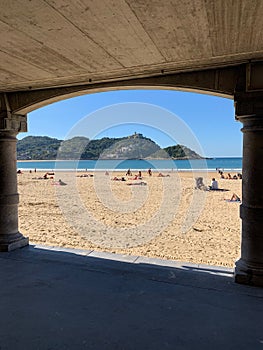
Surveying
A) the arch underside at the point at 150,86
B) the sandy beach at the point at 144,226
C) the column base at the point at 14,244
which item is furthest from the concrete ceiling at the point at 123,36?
the sandy beach at the point at 144,226

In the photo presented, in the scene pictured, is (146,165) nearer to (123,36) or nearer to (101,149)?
(101,149)

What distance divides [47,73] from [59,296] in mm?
2599

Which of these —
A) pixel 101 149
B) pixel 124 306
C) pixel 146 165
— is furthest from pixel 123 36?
pixel 146 165

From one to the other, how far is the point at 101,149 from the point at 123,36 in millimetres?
45800

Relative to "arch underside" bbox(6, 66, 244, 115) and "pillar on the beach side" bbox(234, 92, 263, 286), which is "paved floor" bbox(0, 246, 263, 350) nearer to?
"pillar on the beach side" bbox(234, 92, 263, 286)

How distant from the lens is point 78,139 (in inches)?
2650

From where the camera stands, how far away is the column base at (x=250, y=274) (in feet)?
10.5

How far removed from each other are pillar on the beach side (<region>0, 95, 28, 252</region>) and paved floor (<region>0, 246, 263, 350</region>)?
0.62m

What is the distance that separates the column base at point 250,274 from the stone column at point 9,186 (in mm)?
3389

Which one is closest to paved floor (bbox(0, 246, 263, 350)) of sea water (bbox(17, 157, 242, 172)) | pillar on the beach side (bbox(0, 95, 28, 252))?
pillar on the beach side (bbox(0, 95, 28, 252))

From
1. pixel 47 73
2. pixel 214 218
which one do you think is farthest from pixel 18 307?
pixel 214 218

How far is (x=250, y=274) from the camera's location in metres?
3.25

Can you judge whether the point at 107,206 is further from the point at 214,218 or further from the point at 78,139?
the point at 78,139

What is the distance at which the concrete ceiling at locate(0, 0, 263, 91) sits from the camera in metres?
2.03
